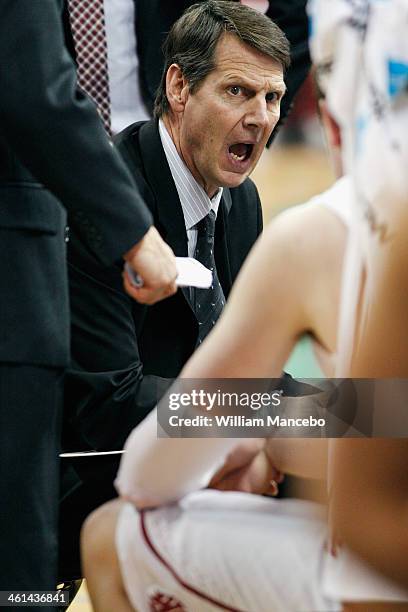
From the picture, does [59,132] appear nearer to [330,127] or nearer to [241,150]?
[330,127]

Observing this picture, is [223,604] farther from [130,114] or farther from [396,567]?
[130,114]

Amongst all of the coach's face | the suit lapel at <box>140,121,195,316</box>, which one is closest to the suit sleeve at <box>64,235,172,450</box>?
the suit lapel at <box>140,121,195,316</box>

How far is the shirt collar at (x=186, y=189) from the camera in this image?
2031 mm

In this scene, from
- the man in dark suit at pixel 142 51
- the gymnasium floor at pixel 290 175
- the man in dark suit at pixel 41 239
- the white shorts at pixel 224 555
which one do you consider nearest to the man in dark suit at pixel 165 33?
the man in dark suit at pixel 142 51

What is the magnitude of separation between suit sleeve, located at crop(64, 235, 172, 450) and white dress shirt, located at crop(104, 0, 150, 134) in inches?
26.1

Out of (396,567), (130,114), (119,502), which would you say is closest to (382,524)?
(396,567)

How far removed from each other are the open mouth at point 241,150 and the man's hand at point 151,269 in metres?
0.63

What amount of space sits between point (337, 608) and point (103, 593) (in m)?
0.27

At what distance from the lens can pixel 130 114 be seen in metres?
2.58

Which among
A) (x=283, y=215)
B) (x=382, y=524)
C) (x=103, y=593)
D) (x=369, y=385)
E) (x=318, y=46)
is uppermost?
(x=318, y=46)

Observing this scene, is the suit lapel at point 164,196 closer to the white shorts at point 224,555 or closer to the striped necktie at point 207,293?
the striped necktie at point 207,293

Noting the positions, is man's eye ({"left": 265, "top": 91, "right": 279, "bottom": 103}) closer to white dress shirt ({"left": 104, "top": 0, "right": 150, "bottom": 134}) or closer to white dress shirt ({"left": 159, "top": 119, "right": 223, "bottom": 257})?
white dress shirt ({"left": 159, "top": 119, "right": 223, "bottom": 257})

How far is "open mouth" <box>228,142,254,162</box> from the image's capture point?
6.98 feet

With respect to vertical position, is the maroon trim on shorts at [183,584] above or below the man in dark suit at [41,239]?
below
